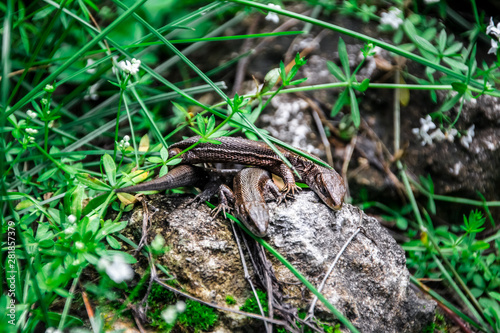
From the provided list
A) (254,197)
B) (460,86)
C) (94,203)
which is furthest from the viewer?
(460,86)

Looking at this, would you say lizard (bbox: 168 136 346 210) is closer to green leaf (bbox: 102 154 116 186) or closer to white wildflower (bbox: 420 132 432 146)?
green leaf (bbox: 102 154 116 186)

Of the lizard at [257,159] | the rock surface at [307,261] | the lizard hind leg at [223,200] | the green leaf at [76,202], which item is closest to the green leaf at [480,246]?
the rock surface at [307,261]

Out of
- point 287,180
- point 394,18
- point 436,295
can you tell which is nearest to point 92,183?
point 287,180

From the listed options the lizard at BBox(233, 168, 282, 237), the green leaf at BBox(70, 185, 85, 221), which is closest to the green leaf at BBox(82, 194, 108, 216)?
the green leaf at BBox(70, 185, 85, 221)

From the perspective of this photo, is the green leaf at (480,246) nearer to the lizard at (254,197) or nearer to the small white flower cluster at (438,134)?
the small white flower cluster at (438,134)

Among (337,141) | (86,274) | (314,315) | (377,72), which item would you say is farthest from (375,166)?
(86,274)

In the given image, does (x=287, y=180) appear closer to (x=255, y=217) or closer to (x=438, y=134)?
(x=255, y=217)
